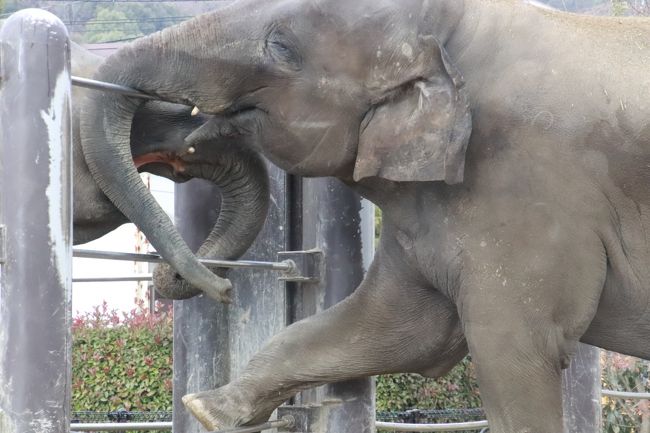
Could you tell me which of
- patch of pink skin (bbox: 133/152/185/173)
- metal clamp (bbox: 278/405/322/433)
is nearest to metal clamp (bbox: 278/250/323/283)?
metal clamp (bbox: 278/405/322/433)

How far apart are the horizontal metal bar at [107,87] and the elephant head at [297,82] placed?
0.03 metres

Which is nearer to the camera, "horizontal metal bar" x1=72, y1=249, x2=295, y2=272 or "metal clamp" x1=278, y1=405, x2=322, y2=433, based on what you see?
"horizontal metal bar" x1=72, y1=249, x2=295, y2=272

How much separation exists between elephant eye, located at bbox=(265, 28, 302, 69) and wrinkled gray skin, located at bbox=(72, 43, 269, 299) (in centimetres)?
36

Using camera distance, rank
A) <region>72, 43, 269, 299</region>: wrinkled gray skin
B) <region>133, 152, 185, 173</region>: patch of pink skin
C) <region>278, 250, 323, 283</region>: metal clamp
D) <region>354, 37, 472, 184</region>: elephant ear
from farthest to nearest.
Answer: <region>278, 250, 323, 283</region>: metal clamp < <region>133, 152, 185, 173</region>: patch of pink skin < <region>72, 43, 269, 299</region>: wrinkled gray skin < <region>354, 37, 472, 184</region>: elephant ear

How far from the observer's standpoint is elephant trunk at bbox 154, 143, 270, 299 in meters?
3.41

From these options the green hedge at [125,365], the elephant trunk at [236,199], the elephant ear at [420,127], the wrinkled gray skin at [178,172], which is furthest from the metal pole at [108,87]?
the green hedge at [125,365]

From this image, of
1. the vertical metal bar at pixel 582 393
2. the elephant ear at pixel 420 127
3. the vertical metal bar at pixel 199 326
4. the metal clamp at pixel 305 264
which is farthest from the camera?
the vertical metal bar at pixel 582 393

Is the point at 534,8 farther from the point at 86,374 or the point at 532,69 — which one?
the point at 86,374

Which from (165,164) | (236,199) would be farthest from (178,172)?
(236,199)

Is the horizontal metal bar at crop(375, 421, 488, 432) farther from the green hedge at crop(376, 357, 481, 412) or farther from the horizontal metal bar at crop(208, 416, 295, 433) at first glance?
the green hedge at crop(376, 357, 481, 412)

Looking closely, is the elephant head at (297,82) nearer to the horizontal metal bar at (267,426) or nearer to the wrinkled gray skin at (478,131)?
the wrinkled gray skin at (478,131)

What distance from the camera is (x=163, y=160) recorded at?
3.39 meters

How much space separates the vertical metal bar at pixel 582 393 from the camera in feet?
14.7

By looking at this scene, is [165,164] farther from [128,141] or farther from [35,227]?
[35,227]
